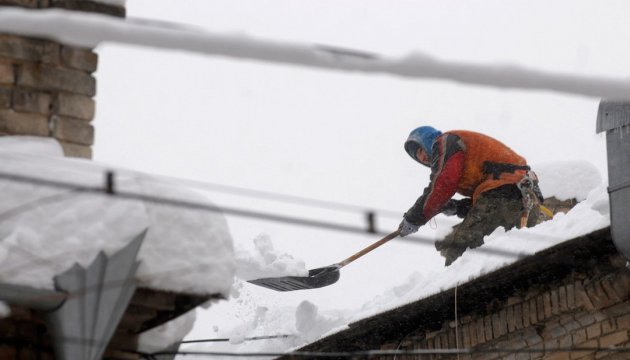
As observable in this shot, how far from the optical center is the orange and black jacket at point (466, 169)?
1138 cm

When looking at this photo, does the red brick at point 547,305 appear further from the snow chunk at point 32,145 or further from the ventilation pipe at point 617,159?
the snow chunk at point 32,145

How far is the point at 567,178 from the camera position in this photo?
42.5 feet

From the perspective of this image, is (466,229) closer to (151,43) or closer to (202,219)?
(202,219)

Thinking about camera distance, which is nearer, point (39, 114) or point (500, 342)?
point (39, 114)

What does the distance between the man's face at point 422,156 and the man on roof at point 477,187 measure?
1.81 feet

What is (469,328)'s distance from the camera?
8.51 m

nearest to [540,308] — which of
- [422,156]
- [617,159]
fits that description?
[617,159]

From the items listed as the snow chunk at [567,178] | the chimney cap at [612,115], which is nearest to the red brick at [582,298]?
the chimney cap at [612,115]

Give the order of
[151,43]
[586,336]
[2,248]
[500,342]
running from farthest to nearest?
1. [500,342]
2. [586,336]
3. [2,248]
4. [151,43]

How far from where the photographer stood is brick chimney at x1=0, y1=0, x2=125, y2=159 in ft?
21.1

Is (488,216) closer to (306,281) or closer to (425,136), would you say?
(425,136)

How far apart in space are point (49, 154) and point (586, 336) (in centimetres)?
352

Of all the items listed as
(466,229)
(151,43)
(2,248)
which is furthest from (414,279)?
(151,43)

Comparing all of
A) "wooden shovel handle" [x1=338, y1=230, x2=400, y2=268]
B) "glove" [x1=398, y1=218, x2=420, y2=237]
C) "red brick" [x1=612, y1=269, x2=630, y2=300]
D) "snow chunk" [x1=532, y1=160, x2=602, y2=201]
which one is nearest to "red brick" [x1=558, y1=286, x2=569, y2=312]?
"red brick" [x1=612, y1=269, x2=630, y2=300]
